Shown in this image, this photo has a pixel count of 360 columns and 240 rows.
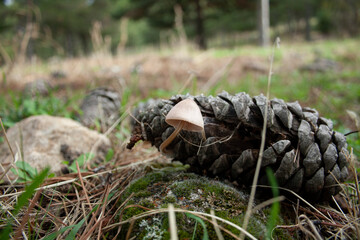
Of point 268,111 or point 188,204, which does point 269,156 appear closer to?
point 268,111

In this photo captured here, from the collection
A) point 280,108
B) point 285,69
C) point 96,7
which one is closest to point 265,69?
point 285,69

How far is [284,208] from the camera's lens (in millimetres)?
1031

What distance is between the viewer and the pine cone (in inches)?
37.8

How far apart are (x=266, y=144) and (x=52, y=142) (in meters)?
1.39

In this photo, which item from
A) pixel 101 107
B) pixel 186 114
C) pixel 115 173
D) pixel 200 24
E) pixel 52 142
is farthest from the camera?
pixel 200 24

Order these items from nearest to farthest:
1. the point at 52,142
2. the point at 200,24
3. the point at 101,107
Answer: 1. the point at 52,142
2. the point at 101,107
3. the point at 200,24

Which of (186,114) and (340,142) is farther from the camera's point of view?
(340,142)

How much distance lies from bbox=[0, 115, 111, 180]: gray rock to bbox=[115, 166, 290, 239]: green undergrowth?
0.70 m

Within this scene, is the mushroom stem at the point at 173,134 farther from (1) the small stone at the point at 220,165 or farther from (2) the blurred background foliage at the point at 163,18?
(2) the blurred background foliage at the point at 163,18

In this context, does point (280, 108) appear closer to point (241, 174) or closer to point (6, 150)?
point (241, 174)

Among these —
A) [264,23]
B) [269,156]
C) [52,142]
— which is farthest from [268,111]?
[264,23]

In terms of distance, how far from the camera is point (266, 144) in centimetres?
101

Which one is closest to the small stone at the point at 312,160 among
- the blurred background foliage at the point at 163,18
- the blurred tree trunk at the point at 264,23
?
the blurred background foliage at the point at 163,18

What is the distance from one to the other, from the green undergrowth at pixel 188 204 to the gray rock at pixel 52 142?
0.70m
